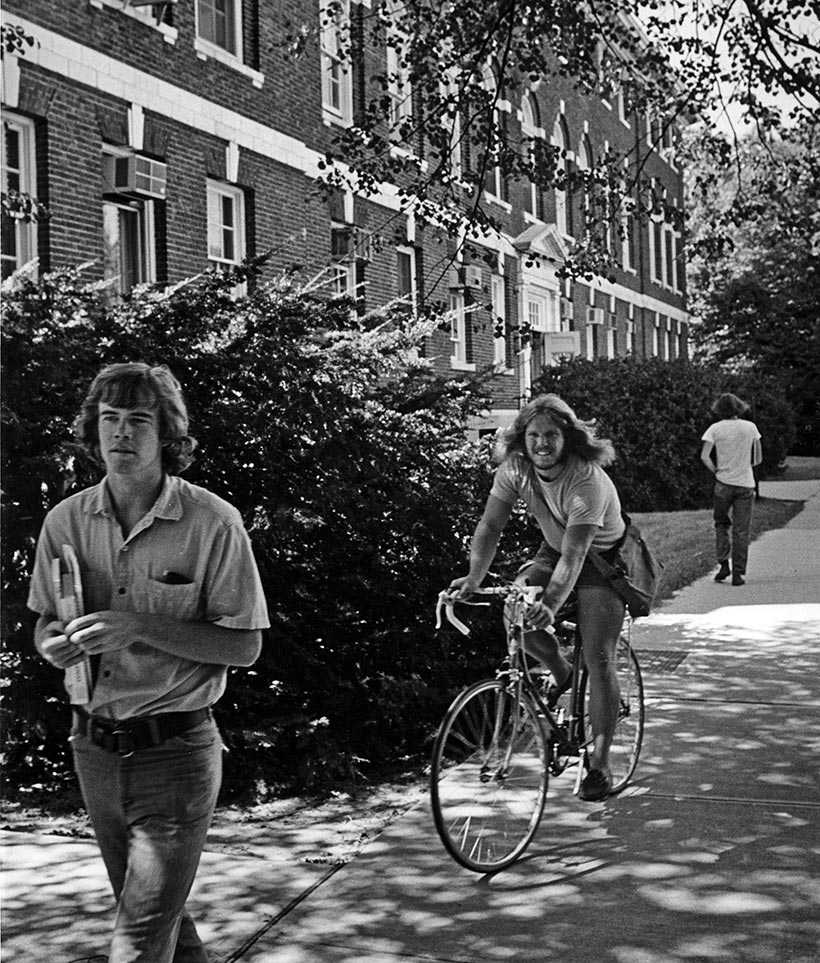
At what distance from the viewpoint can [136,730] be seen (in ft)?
11.7

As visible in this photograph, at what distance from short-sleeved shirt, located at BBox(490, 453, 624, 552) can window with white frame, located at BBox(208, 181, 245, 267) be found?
1276 centimetres

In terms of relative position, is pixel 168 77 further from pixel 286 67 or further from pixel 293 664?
pixel 293 664

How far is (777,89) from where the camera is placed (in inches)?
525

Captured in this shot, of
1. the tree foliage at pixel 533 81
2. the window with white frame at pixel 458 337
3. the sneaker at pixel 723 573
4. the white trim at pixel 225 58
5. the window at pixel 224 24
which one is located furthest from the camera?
the window with white frame at pixel 458 337

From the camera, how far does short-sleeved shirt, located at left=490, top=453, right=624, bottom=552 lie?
627 cm

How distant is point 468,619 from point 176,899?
18.7 feet

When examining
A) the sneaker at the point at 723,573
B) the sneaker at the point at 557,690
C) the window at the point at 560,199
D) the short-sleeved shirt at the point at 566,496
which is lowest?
the sneaker at the point at 723,573

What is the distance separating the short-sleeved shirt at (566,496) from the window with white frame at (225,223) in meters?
12.8

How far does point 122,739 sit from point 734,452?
40.7 ft

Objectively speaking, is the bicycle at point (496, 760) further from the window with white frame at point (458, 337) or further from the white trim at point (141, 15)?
the window with white frame at point (458, 337)

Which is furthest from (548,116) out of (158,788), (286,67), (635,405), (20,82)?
(158,788)

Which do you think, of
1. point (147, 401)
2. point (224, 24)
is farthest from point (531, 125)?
point (147, 401)

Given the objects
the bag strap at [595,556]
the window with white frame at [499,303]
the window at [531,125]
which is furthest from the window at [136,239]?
the window at [531,125]

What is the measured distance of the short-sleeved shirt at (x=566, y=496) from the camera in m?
6.27
